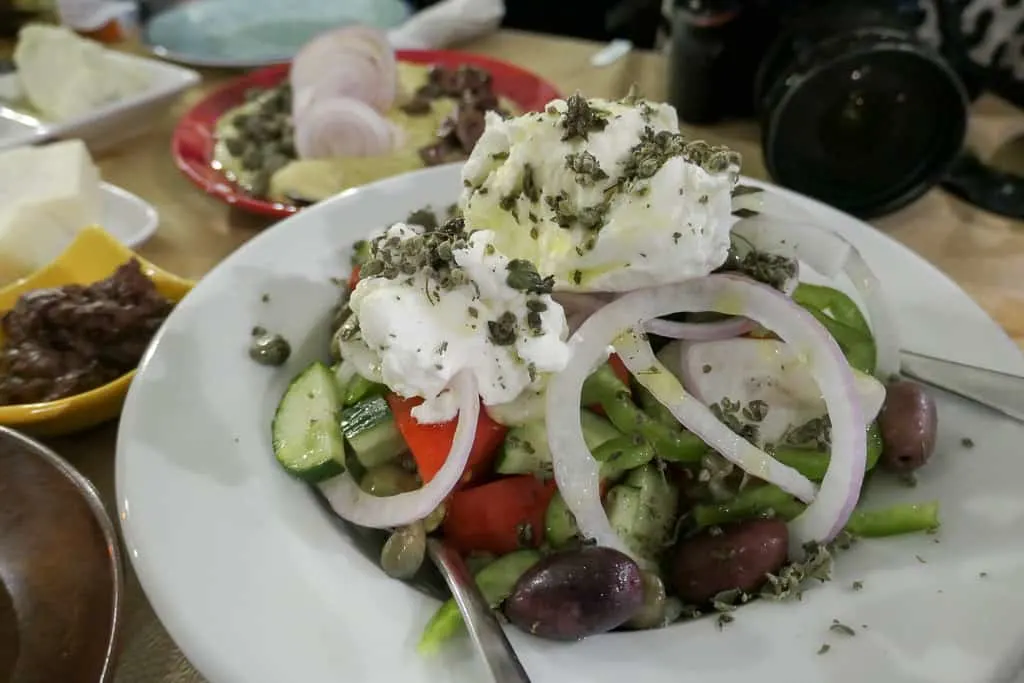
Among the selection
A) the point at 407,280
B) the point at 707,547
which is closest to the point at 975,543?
the point at 707,547

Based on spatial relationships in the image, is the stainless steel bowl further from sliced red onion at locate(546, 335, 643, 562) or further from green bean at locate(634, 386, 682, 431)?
green bean at locate(634, 386, 682, 431)

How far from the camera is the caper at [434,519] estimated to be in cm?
96

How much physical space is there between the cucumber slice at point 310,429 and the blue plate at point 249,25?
1.53 meters

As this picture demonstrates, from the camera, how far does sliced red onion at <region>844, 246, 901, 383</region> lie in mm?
1125

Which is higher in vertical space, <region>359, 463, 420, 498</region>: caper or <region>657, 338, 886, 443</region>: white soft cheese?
<region>657, 338, 886, 443</region>: white soft cheese

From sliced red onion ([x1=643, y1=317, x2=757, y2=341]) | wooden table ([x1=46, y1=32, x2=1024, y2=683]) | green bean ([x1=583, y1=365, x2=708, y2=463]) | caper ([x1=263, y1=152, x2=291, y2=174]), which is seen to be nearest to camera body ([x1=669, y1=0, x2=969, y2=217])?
wooden table ([x1=46, y1=32, x2=1024, y2=683])

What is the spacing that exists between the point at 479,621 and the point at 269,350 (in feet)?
1.55

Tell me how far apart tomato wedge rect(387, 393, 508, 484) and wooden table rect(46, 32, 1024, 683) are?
0.34 meters

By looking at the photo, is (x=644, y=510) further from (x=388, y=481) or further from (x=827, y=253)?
(x=827, y=253)

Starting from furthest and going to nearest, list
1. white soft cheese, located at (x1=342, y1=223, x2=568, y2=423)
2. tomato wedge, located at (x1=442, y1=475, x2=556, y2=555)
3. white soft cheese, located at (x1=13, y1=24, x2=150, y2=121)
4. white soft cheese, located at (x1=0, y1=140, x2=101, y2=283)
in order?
white soft cheese, located at (x1=13, y1=24, x2=150, y2=121)
white soft cheese, located at (x1=0, y1=140, x2=101, y2=283)
tomato wedge, located at (x1=442, y1=475, x2=556, y2=555)
white soft cheese, located at (x1=342, y1=223, x2=568, y2=423)

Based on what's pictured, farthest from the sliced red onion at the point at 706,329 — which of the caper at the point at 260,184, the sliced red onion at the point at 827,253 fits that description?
the caper at the point at 260,184

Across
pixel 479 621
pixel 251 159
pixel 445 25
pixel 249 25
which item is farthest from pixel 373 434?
pixel 249 25

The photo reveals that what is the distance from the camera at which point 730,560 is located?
0.91m

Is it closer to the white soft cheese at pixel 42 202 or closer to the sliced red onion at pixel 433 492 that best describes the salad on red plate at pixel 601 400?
the sliced red onion at pixel 433 492
